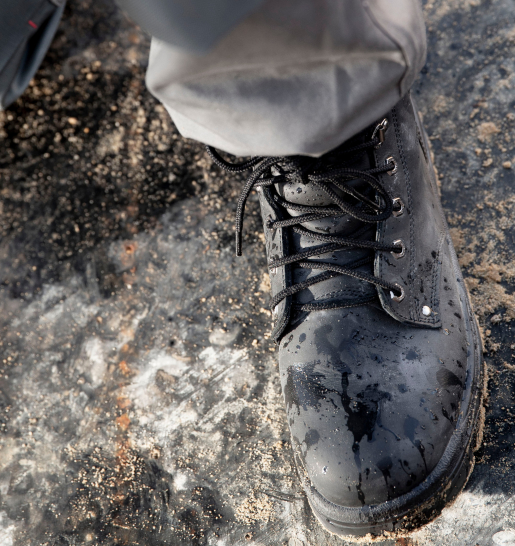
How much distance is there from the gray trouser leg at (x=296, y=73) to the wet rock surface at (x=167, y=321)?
0.57 m

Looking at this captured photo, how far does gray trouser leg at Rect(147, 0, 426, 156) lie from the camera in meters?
0.64

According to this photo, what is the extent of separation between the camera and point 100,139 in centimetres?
154

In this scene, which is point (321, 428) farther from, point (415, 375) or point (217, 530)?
point (217, 530)

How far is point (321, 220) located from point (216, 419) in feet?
2.02

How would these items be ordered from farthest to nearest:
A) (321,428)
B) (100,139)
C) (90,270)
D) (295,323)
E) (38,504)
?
(100,139) → (90,270) → (38,504) → (295,323) → (321,428)

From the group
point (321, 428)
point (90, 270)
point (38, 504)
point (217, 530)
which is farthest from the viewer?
point (90, 270)

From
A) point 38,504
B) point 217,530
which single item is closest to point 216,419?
point 217,530

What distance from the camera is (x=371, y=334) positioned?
0.87 meters

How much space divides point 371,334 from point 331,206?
0.93 ft

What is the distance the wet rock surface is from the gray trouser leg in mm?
572

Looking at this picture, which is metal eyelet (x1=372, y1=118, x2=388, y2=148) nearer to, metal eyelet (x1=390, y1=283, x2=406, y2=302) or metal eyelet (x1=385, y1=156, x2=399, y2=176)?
metal eyelet (x1=385, y1=156, x2=399, y2=176)

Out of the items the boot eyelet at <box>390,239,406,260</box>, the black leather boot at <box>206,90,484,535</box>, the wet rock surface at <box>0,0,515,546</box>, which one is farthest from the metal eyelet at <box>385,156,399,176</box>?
the wet rock surface at <box>0,0,515,546</box>

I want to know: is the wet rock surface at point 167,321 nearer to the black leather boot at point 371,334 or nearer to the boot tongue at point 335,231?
the black leather boot at point 371,334

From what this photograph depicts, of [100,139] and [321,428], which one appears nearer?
[321,428]
